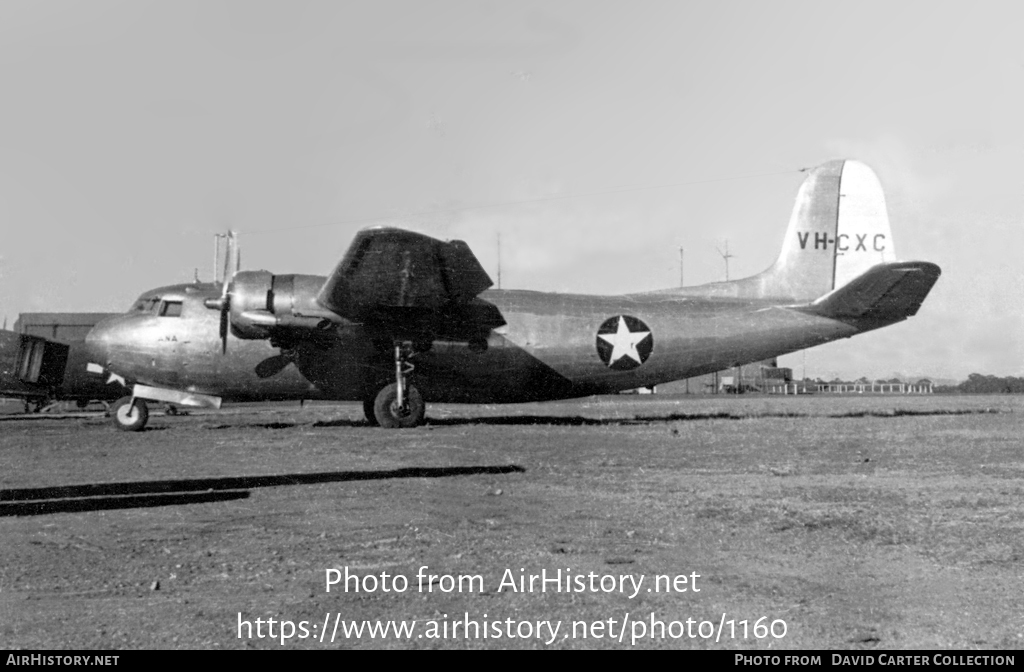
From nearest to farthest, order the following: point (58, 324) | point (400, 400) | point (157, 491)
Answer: point (157, 491) → point (400, 400) → point (58, 324)

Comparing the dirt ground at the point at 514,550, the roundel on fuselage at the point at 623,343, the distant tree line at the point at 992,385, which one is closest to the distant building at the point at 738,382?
the distant tree line at the point at 992,385

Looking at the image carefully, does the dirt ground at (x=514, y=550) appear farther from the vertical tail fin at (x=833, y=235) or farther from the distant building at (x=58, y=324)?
the distant building at (x=58, y=324)

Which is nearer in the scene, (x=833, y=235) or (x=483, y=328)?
(x=483, y=328)

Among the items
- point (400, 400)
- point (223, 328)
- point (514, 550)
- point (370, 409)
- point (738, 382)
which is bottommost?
point (514, 550)

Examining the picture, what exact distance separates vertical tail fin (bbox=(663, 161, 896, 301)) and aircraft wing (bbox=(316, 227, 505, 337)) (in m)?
6.91

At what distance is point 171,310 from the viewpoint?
19.8 m

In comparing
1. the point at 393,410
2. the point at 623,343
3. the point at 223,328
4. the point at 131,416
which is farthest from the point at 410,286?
the point at 131,416

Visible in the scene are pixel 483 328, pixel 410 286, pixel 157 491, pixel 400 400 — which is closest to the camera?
pixel 157 491

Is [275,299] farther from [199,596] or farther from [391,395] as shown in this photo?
[199,596]

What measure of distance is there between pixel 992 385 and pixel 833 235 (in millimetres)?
56162

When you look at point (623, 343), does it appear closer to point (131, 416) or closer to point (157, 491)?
point (131, 416)

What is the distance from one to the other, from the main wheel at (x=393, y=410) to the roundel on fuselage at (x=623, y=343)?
427cm

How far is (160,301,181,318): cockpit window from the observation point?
779 inches

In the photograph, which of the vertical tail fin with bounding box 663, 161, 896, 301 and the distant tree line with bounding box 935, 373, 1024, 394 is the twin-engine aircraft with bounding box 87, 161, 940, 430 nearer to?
the vertical tail fin with bounding box 663, 161, 896, 301
